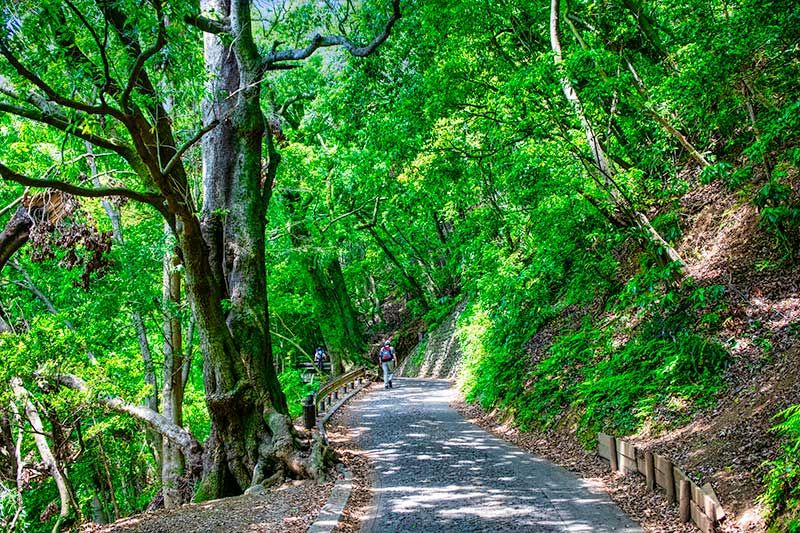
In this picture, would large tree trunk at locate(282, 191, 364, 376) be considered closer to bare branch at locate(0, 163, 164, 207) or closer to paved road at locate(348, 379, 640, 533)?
paved road at locate(348, 379, 640, 533)

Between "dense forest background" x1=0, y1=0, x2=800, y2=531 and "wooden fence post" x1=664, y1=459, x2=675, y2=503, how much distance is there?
44 centimetres

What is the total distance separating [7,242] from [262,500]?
5.12 meters

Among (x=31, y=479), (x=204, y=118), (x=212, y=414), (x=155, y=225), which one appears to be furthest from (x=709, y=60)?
(x=155, y=225)

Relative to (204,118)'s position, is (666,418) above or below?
below

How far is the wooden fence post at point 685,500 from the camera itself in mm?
5648

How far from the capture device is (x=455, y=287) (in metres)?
34.1

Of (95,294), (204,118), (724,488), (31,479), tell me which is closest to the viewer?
(724,488)

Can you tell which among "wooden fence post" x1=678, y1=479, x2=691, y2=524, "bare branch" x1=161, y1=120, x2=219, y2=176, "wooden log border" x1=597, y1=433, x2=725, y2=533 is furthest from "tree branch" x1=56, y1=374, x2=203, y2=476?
"wooden fence post" x1=678, y1=479, x2=691, y2=524

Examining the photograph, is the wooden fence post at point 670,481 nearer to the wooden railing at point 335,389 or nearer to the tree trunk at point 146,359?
the wooden railing at point 335,389

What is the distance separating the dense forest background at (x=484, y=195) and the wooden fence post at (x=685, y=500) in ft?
1.38

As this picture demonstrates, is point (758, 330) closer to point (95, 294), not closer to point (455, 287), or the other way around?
point (95, 294)

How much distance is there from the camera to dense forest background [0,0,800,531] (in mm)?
7184

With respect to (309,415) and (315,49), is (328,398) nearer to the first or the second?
(309,415)

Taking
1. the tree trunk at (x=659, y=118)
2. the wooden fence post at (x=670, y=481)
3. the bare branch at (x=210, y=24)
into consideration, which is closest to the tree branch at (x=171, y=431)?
the bare branch at (x=210, y=24)
